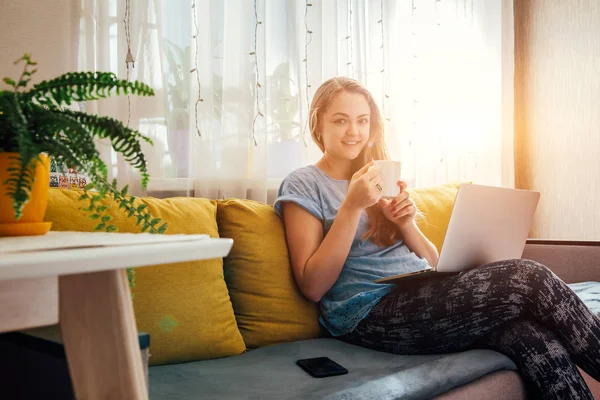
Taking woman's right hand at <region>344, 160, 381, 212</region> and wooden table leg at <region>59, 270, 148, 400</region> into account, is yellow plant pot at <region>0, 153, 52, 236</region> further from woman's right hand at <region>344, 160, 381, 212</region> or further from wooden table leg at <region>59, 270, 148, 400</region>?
woman's right hand at <region>344, 160, 381, 212</region>

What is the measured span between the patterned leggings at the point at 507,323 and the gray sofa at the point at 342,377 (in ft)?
0.13

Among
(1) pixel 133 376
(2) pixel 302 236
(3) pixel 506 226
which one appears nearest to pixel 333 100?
(2) pixel 302 236

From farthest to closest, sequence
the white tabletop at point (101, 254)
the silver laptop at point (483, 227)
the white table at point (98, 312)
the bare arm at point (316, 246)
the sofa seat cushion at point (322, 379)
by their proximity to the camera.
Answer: the bare arm at point (316, 246), the silver laptop at point (483, 227), the sofa seat cushion at point (322, 379), the white table at point (98, 312), the white tabletop at point (101, 254)

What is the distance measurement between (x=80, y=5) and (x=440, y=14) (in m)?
1.85

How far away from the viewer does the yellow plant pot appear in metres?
0.73

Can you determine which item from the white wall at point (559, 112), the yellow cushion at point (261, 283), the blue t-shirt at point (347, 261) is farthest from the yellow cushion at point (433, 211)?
the white wall at point (559, 112)

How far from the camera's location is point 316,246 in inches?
62.6

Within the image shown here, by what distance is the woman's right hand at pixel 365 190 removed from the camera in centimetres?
148

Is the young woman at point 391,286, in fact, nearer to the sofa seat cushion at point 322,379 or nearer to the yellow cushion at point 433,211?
the sofa seat cushion at point 322,379

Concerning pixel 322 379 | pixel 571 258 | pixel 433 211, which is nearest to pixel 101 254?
pixel 322 379

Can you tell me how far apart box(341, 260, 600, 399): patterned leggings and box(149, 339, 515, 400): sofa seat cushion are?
4 cm

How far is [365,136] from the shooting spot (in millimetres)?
1793

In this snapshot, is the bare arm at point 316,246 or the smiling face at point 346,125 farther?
the smiling face at point 346,125

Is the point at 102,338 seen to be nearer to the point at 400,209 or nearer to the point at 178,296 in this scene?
the point at 178,296
